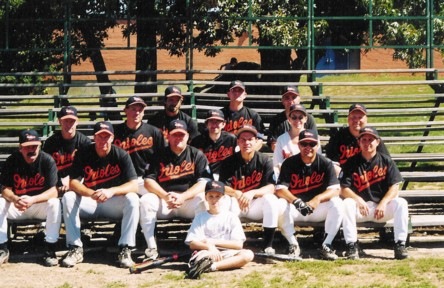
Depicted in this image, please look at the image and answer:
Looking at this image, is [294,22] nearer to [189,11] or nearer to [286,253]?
[189,11]

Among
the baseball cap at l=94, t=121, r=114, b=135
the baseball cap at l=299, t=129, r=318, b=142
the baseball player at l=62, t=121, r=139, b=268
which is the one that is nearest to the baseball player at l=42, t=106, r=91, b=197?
the baseball player at l=62, t=121, r=139, b=268

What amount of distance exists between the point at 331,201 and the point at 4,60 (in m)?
13.1

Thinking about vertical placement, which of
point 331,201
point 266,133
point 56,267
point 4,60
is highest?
point 4,60

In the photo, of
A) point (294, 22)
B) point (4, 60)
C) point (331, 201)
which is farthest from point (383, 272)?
point (4, 60)

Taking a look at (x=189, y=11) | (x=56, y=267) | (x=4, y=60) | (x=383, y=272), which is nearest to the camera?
(x=383, y=272)

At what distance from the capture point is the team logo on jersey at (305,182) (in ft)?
32.4

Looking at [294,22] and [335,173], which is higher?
[294,22]

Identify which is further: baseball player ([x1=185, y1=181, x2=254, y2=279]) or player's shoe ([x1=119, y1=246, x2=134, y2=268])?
player's shoe ([x1=119, y1=246, x2=134, y2=268])

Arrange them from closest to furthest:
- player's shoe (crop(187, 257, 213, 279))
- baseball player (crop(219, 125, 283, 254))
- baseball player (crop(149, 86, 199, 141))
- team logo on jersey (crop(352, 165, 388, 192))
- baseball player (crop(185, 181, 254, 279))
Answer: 1. player's shoe (crop(187, 257, 213, 279))
2. baseball player (crop(185, 181, 254, 279))
3. baseball player (crop(219, 125, 283, 254))
4. team logo on jersey (crop(352, 165, 388, 192))
5. baseball player (crop(149, 86, 199, 141))

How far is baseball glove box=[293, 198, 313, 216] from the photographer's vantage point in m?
9.60

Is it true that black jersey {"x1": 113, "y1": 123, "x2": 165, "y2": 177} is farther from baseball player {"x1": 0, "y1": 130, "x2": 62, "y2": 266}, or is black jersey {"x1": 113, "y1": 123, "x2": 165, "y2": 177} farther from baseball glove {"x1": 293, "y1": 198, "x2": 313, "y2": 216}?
baseball glove {"x1": 293, "y1": 198, "x2": 313, "y2": 216}

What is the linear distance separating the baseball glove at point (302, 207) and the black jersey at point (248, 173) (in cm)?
48

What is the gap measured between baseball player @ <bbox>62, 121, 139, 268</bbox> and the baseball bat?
28cm

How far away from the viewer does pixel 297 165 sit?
9.91 m
